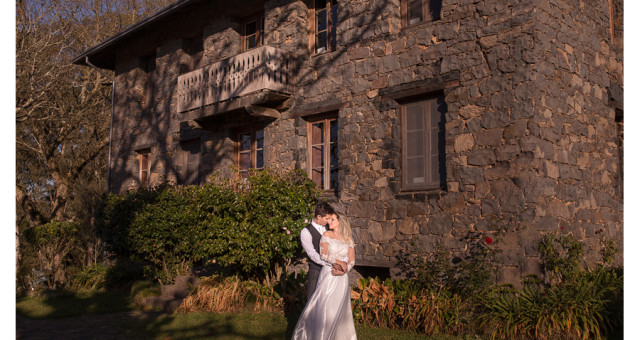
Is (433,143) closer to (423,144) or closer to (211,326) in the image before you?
(423,144)

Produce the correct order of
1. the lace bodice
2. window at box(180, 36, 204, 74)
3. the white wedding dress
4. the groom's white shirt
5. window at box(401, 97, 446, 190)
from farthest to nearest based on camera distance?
window at box(180, 36, 204, 74) < window at box(401, 97, 446, 190) < the groom's white shirt < the lace bodice < the white wedding dress

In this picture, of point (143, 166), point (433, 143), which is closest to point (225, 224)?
point (433, 143)

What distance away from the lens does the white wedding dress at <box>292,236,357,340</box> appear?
248 inches

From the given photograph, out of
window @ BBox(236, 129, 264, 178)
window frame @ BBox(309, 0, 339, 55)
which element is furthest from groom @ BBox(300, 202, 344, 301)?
window @ BBox(236, 129, 264, 178)

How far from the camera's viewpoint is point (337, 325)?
635 centimetres

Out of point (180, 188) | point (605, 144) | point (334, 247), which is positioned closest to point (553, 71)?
point (605, 144)

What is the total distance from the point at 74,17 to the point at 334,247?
19.5m

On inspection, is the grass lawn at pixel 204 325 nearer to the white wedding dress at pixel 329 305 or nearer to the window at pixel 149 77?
the white wedding dress at pixel 329 305

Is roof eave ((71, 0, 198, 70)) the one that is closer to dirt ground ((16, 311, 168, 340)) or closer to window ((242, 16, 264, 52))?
window ((242, 16, 264, 52))

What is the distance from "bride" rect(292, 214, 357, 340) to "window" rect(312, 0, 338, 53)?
244 inches

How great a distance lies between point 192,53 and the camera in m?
15.7

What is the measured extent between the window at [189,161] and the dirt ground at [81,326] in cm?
471

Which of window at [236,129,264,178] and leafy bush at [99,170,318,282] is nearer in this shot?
leafy bush at [99,170,318,282]

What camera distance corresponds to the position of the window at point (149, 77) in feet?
54.3
